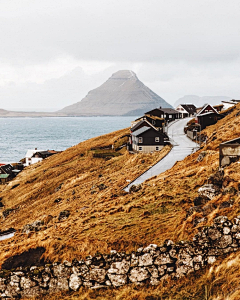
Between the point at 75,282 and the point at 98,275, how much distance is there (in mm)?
836

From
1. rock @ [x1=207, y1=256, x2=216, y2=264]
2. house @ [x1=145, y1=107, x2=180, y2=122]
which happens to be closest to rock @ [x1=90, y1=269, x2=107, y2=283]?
rock @ [x1=207, y1=256, x2=216, y2=264]

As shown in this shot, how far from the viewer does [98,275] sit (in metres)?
11.8

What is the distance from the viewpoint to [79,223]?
17.1 meters

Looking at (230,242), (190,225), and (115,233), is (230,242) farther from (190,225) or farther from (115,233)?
(115,233)

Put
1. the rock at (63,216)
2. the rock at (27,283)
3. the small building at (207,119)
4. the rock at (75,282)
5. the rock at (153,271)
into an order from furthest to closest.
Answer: the small building at (207,119), the rock at (63,216), the rock at (27,283), the rock at (75,282), the rock at (153,271)

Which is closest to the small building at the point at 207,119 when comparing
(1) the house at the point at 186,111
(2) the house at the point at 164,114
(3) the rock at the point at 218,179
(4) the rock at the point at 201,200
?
(2) the house at the point at 164,114

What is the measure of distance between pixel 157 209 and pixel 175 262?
5247 millimetres

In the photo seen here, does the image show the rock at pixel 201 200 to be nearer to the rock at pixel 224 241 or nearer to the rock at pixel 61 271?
the rock at pixel 224 241

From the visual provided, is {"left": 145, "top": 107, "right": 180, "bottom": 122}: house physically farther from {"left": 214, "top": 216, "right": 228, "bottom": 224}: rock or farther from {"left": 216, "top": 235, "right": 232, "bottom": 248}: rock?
{"left": 216, "top": 235, "right": 232, "bottom": 248}: rock

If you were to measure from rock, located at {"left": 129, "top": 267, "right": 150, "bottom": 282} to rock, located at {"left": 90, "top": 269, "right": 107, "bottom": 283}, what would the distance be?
3.00 feet

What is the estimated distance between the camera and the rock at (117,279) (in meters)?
11.7

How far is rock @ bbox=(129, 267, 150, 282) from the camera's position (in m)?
11.6

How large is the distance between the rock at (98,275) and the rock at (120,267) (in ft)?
0.77

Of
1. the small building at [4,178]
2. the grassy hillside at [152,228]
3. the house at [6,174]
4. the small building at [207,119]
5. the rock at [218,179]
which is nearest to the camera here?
the grassy hillside at [152,228]
